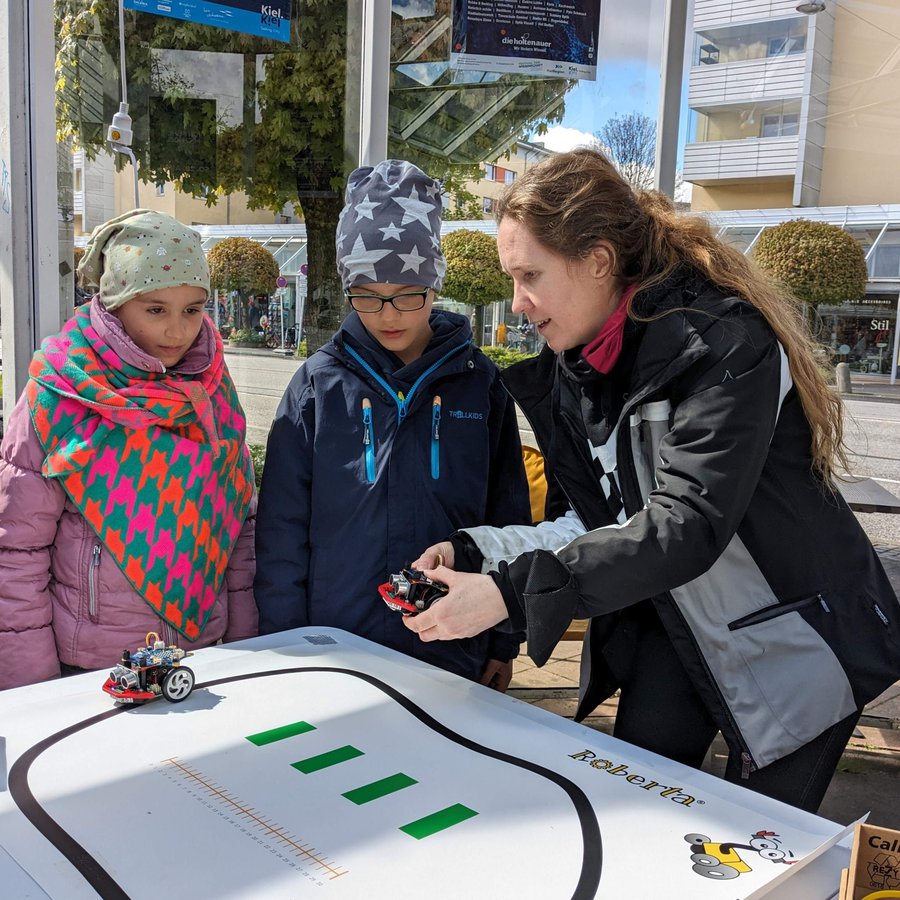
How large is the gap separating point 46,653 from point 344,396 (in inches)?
29.2

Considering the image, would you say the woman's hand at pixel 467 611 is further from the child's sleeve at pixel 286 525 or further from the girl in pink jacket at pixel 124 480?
the girl in pink jacket at pixel 124 480

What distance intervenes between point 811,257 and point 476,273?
1350 mm

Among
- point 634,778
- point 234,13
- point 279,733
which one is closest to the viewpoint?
point 634,778

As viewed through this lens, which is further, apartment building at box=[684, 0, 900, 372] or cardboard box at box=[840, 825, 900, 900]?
apartment building at box=[684, 0, 900, 372]

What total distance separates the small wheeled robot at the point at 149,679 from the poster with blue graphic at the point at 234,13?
2.30 meters

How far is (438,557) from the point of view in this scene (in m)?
1.64

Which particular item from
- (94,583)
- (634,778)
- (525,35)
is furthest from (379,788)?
(525,35)

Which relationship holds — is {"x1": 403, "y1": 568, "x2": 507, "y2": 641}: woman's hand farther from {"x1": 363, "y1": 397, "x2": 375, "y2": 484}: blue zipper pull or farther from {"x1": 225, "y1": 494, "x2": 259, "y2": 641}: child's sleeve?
{"x1": 225, "y1": 494, "x2": 259, "y2": 641}: child's sleeve

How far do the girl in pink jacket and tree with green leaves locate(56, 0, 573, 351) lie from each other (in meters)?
1.16

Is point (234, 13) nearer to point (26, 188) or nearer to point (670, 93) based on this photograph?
point (26, 188)

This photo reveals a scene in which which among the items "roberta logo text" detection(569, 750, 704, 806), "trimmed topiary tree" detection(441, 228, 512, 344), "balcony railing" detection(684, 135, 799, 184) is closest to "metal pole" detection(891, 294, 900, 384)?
"balcony railing" detection(684, 135, 799, 184)

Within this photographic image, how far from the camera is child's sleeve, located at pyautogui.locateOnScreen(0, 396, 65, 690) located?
1.76 meters

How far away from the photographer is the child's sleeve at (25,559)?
69.4 inches

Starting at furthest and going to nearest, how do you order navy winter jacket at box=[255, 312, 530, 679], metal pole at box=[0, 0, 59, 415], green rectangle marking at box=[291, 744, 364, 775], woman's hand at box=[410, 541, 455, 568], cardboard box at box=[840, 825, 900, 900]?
metal pole at box=[0, 0, 59, 415] < navy winter jacket at box=[255, 312, 530, 679] < woman's hand at box=[410, 541, 455, 568] < green rectangle marking at box=[291, 744, 364, 775] < cardboard box at box=[840, 825, 900, 900]
